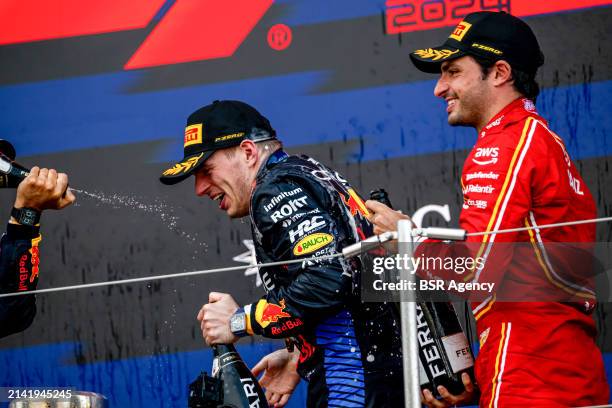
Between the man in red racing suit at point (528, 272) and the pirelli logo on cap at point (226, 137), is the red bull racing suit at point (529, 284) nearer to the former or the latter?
the man in red racing suit at point (528, 272)

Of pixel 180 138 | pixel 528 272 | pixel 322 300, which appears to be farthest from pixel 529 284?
pixel 180 138

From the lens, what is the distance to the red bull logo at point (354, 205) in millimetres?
3211

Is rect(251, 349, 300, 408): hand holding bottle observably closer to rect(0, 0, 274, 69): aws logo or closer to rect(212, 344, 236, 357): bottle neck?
rect(212, 344, 236, 357): bottle neck

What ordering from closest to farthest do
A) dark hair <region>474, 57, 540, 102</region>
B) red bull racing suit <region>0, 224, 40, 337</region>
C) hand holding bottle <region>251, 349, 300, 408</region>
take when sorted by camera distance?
dark hair <region>474, 57, 540, 102</region>
red bull racing suit <region>0, 224, 40, 337</region>
hand holding bottle <region>251, 349, 300, 408</region>

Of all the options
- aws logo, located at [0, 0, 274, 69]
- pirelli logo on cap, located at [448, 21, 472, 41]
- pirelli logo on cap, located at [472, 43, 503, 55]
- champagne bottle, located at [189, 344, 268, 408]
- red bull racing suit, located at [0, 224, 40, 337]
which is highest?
aws logo, located at [0, 0, 274, 69]

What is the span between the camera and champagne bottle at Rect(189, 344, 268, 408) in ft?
10.4

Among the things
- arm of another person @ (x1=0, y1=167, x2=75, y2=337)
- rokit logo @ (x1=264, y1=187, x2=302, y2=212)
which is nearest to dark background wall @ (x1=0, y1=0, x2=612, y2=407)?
arm of another person @ (x1=0, y1=167, x2=75, y2=337)

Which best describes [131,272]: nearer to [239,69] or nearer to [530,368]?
[239,69]

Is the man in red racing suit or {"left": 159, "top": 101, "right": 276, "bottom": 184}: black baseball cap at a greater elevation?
{"left": 159, "top": 101, "right": 276, "bottom": 184}: black baseball cap

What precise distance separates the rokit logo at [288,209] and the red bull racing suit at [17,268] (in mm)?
800

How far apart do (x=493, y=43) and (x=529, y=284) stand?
2.18 feet

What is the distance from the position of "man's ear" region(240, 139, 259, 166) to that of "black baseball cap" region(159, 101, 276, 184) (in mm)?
13

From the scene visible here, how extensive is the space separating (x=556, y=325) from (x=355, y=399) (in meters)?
0.57

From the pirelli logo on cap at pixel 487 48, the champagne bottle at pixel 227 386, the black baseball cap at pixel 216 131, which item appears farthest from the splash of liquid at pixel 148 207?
the pirelli logo on cap at pixel 487 48
